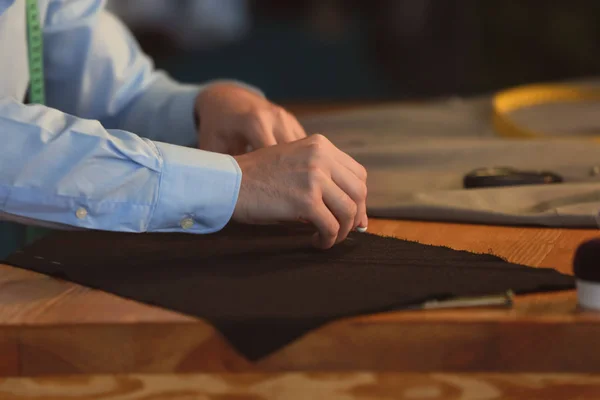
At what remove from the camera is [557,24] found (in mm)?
2410

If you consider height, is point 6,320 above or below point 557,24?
below

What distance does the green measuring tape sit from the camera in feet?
3.10

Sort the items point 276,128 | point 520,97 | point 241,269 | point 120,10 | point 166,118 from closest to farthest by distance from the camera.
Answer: point 241,269 → point 276,128 → point 166,118 → point 520,97 → point 120,10

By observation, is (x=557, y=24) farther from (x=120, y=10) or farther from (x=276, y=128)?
(x=276, y=128)

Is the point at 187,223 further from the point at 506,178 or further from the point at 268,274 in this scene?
the point at 506,178

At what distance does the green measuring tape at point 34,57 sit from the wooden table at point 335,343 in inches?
19.0

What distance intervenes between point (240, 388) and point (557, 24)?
6.93 ft

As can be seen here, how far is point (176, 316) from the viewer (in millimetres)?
523

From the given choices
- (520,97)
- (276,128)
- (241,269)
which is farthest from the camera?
(520,97)

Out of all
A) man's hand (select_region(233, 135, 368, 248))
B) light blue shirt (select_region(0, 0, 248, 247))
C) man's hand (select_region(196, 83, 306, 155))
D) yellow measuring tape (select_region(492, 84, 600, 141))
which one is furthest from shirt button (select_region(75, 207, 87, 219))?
yellow measuring tape (select_region(492, 84, 600, 141))

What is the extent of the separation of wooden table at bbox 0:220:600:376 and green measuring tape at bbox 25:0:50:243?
483 millimetres

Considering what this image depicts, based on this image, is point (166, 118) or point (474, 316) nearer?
point (474, 316)

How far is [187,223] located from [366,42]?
5.89 feet

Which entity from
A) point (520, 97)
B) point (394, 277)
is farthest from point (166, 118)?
point (520, 97)
